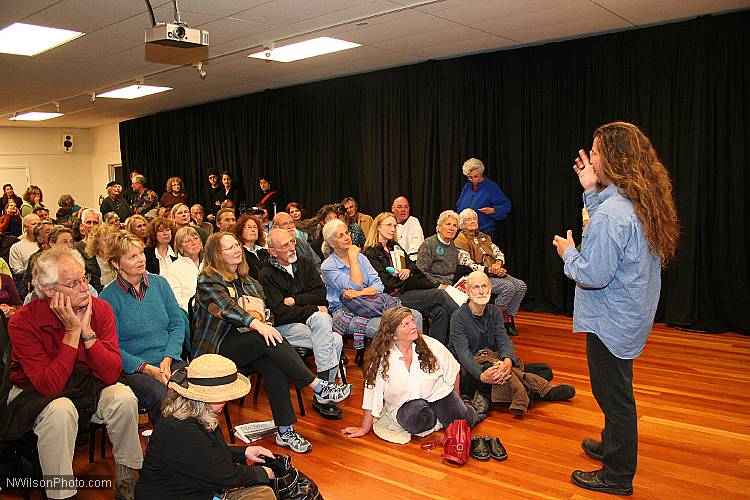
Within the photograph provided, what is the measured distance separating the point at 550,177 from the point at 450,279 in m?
2.16

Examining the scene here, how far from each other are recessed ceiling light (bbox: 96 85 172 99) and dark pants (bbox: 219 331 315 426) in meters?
Result: 6.46

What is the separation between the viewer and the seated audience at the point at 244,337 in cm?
370

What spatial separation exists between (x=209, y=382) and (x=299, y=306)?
1.94 metres

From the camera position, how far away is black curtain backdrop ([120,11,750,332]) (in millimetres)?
5977

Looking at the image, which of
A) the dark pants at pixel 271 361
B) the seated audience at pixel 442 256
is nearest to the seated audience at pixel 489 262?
the seated audience at pixel 442 256

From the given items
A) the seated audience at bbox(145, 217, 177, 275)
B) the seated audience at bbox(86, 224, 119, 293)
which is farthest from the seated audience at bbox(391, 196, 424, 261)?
the seated audience at bbox(86, 224, 119, 293)

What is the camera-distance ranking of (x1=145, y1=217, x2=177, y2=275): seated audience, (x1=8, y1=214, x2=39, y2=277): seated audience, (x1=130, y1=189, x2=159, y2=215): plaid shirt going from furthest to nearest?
1. (x1=130, y1=189, x2=159, y2=215): plaid shirt
2. (x1=8, y1=214, x2=39, y2=277): seated audience
3. (x1=145, y1=217, x2=177, y2=275): seated audience

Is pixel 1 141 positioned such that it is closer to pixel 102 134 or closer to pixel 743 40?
pixel 102 134

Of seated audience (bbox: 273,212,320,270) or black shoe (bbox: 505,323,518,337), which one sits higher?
seated audience (bbox: 273,212,320,270)

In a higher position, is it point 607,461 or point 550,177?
point 550,177

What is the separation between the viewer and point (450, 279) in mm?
5727

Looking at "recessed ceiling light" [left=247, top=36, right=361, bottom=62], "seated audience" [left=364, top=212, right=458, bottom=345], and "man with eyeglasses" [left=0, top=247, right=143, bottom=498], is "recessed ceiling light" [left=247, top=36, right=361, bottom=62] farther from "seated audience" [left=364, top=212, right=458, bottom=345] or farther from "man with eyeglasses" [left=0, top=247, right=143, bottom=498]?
"man with eyeglasses" [left=0, top=247, right=143, bottom=498]

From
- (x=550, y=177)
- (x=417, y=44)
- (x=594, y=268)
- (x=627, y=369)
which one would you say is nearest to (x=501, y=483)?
(x=627, y=369)

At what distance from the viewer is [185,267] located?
4793 mm
